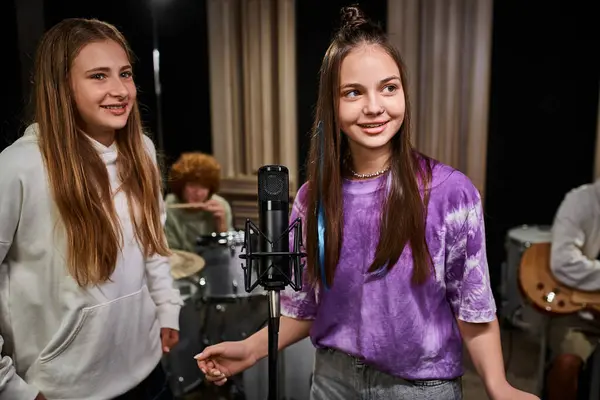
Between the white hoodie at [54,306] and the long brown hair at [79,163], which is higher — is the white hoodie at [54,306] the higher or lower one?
the lower one

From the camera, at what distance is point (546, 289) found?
168 cm

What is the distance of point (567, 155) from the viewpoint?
63.4 inches

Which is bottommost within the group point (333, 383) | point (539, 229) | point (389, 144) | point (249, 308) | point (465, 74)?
point (249, 308)

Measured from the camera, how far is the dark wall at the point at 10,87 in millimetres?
1091

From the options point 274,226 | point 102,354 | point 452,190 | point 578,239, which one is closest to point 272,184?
point 274,226

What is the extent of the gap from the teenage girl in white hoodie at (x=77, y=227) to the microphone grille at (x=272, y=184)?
400mm

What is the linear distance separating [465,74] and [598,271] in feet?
2.12

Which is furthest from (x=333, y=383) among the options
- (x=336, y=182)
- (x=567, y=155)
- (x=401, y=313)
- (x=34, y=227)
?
(x=567, y=155)

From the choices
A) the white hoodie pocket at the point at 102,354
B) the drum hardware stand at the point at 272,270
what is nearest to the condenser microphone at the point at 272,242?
the drum hardware stand at the point at 272,270

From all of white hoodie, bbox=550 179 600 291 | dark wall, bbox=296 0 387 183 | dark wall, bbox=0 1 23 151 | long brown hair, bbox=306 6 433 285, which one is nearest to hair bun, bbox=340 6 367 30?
long brown hair, bbox=306 6 433 285

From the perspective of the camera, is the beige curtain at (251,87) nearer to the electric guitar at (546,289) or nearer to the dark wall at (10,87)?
the dark wall at (10,87)

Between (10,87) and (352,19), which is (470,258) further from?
(10,87)

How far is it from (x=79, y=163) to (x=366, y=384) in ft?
2.06

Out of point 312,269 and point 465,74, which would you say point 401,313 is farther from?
point 465,74
